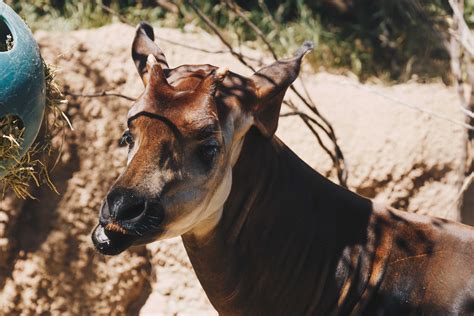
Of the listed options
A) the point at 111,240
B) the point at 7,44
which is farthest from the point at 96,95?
the point at 111,240

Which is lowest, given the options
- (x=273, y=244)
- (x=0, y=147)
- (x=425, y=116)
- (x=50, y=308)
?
(x=50, y=308)

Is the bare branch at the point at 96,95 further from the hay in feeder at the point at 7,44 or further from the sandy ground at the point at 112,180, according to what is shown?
the hay in feeder at the point at 7,44

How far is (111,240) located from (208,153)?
0.47 meters

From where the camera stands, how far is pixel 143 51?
4.05 m

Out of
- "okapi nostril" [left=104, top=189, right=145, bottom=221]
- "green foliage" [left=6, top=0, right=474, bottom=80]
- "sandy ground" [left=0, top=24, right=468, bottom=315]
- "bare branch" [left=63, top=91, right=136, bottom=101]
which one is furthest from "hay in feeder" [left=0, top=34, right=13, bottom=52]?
"green foliage" [left=6, top=0, right=474, bottom=80]

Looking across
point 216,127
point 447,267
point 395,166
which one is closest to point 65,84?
point 395,166

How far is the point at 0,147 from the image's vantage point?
11.6 feet

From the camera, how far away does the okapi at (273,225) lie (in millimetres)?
3457

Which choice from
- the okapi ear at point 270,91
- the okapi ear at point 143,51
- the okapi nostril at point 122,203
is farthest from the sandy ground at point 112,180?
the okapi nostril at point 122,203

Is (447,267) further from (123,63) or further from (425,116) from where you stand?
(123,63)

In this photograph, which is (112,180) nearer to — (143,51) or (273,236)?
(143,51)

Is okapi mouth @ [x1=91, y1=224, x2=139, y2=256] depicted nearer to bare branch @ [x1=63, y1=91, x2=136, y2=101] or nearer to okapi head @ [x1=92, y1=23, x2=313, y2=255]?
okapi head @ [x1=92, y1=23, x2=313, y2=255]

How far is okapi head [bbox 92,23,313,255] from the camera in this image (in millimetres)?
3277

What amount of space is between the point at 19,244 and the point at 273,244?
6.79ft
